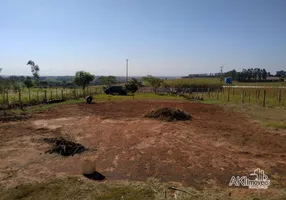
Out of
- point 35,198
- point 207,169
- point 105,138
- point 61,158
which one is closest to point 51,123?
point 105,138

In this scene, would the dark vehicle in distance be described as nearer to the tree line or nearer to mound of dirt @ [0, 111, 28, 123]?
mound of dirt @ [0, 111, 28, 123]

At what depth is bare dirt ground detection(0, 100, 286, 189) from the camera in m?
6.34

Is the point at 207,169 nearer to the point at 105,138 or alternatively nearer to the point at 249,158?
the point at 249,158

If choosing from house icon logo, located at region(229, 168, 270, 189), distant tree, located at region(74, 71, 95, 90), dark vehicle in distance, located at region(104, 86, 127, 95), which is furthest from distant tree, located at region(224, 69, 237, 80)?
house icon logo, located at region(229, 168, 270, 189)

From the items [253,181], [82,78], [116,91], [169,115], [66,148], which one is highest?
[82,78]

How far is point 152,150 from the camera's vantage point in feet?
27.2

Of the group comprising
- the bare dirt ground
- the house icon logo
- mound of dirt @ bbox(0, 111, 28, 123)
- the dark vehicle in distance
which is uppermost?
the dark vehicle in distance

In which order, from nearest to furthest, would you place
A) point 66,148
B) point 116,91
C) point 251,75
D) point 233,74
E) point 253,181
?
point 253,181, point 66,148, point 116,91, point 251,75, point 233,74

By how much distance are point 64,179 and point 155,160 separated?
277cm

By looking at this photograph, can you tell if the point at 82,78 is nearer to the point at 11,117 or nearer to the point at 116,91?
the point at 116,91

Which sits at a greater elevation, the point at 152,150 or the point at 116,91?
the point at 116,91

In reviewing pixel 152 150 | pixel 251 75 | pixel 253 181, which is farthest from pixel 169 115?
pixel 251 75

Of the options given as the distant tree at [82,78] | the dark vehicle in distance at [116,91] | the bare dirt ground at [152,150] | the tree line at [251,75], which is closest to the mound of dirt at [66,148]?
the bare dirt ground at [152,150]

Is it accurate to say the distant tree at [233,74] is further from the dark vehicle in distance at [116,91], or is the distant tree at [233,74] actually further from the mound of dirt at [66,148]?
the mound of dirt at [66,148]
